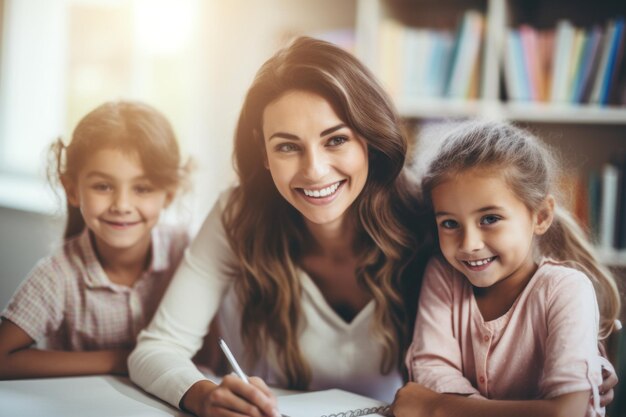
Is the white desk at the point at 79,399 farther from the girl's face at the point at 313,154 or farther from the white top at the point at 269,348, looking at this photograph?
the girl's face at the point at 313,154

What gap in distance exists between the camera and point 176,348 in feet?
4.33

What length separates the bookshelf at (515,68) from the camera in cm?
236

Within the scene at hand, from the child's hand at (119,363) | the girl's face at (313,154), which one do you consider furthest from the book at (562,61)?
the child's hand at (119,363)

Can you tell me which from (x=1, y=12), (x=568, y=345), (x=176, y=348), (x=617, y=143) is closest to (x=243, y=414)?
(x=176, y=348)

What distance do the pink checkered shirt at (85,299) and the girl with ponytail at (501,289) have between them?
63cm

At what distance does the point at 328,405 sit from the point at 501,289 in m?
0.32

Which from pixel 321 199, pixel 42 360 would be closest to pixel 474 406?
pixel 321 199

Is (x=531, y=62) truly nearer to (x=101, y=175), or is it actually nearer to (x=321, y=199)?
(x=321, y=199)

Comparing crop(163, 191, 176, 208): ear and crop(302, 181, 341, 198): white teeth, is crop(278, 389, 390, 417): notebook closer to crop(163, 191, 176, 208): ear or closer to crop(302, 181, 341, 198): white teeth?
crop(302, 181, 341, 198): white teeth

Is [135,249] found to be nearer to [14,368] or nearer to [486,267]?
[14,368]

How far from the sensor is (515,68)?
245cm

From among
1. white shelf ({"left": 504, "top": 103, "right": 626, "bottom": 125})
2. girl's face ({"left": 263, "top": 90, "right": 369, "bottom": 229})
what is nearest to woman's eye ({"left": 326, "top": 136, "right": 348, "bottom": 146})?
girl's face ({"left": 263, "top": 90, "right": 369, "bottom": 229})

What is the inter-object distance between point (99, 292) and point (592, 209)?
65.6 inches

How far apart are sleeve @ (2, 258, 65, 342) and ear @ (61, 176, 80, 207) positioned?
0.13 m
